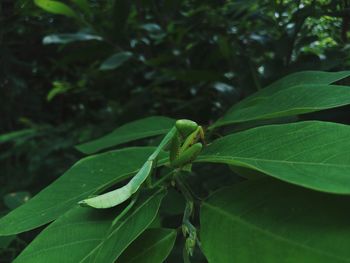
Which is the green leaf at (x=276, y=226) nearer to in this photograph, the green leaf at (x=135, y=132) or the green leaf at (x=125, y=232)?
the green leaf at (x=125, y=232)

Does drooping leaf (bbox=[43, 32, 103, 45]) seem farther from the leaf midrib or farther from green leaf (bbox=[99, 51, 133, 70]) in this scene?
the leaf midrib

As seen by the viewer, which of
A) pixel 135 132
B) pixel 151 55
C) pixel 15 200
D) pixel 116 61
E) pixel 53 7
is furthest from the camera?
pixel 151 55

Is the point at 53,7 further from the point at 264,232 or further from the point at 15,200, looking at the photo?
the point at 264,232

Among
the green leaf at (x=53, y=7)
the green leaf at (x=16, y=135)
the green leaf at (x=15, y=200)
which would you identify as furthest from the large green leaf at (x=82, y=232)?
the green leaf at (x=16, y=135)

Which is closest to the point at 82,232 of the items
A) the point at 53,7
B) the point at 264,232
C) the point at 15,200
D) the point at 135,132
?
the point at 264,232

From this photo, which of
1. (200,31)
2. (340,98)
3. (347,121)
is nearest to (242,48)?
(200,31)

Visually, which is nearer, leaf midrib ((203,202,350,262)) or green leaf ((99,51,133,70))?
leaf midrib ((203,202,350,262))

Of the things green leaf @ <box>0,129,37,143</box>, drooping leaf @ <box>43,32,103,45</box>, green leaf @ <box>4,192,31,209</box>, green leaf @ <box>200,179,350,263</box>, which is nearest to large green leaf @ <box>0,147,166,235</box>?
green leaf @ <box>200,179,350,263</box>
